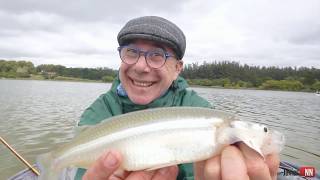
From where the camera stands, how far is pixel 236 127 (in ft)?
7.36

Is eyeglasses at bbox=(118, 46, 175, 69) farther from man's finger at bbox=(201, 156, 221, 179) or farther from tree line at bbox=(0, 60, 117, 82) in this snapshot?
tree line at bbox=(0, 60, 117, 82)

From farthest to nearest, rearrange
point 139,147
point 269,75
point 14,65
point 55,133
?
point 269,75, point 14,65, point 55,133, point 139,147

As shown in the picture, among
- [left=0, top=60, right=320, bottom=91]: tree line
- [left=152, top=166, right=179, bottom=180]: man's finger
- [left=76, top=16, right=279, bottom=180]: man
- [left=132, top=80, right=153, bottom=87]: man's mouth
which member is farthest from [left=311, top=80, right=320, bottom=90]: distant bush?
[left=152, top=166, right=179, bottom=180]: man's finger

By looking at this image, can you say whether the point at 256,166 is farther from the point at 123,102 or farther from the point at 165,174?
the point at 123,102

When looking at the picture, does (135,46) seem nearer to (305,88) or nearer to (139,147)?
(139,147)

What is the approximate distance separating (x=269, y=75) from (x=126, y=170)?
14838cm

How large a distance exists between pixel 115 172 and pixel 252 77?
465 feet


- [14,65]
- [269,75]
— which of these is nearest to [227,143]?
[14,65]

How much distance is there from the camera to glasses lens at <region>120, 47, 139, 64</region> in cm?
350

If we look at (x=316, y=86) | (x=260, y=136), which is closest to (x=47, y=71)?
(x=316, y=86)

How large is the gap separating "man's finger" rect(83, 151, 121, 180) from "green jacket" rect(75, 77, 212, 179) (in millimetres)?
1183

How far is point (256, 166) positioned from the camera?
2.02 meters

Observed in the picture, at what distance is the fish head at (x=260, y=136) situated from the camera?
2.16 metres

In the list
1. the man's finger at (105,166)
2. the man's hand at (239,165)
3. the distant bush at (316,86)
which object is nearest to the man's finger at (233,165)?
the man's hand at (239,165)
